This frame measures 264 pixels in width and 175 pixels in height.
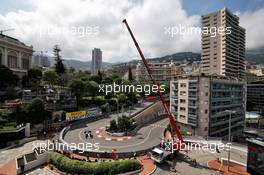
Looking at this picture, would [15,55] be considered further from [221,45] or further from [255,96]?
[255,96]

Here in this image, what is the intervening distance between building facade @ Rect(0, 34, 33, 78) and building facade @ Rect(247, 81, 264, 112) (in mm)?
107785

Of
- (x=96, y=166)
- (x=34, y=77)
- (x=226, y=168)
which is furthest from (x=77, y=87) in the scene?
(x=226, y=168)

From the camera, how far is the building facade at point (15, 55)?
225 feet

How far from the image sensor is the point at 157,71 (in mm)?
142875

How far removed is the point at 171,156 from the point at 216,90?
24.8m

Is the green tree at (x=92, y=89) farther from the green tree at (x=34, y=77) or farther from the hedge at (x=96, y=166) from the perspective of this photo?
the hedge at (x=96, y=166)

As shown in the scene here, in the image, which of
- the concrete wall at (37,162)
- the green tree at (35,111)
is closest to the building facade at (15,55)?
the green tree at (35,111)

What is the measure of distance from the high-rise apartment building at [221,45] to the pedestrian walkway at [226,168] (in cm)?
8199

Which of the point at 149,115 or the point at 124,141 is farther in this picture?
the point at 149,115

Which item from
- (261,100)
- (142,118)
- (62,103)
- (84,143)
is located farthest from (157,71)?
(84,143)

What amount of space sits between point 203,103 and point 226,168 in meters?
19.4

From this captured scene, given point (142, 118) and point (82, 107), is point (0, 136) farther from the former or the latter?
point (142, 118)

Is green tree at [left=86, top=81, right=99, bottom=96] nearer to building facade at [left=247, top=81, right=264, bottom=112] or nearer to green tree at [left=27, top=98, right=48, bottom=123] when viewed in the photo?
green tree at [left=27, top=98, right=48, bottom=123]

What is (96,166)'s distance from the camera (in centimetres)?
2486
